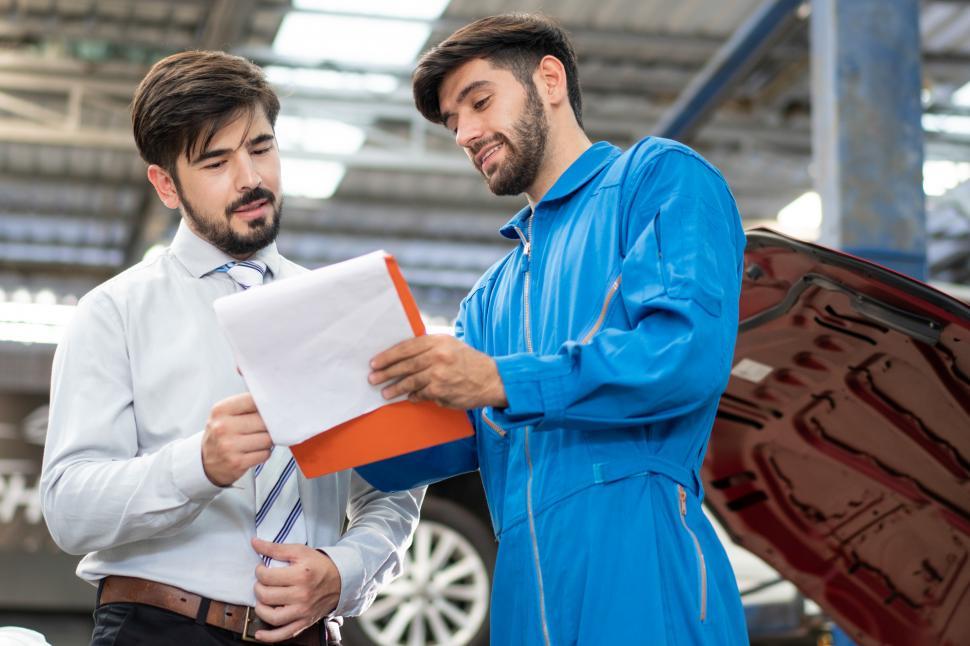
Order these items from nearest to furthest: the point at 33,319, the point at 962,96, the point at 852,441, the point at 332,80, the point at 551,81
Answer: the point at 551,81 < the point at 852,441 < the point at 332,80 < the point at 962,96 < the point at 33,319

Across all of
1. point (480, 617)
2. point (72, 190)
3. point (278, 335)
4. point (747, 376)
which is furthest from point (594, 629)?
point (72, 190)

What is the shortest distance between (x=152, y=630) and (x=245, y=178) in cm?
80

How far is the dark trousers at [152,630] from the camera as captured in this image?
1878 mm

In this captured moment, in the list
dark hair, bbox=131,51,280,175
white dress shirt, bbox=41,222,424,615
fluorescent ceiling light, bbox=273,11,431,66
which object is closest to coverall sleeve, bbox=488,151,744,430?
white dress shirt, bbox=41,222,424,615

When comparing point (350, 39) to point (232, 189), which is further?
point (350, 39)

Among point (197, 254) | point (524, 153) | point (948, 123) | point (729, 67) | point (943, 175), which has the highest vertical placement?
point (948, 123)

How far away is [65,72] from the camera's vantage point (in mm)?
10039

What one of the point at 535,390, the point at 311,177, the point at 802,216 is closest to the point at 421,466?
the point at 535,390

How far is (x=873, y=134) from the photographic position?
14.2ft

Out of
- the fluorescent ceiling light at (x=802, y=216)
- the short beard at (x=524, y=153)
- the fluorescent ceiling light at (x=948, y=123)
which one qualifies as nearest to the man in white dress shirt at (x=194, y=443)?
the short beard at (x=524, y=153)

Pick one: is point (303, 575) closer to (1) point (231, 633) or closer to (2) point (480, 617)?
(1) point (231, 633)

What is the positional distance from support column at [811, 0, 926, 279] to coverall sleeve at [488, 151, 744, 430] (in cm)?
243

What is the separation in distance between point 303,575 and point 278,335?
45cm

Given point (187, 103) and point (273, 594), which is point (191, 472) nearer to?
point (273, 594)
